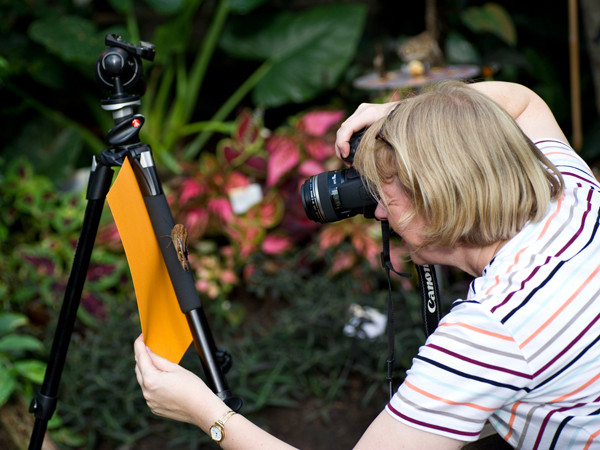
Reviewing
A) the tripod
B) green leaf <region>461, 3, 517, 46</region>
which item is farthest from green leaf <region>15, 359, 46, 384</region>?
green leaf <region>461, 3, 517, 46</region>

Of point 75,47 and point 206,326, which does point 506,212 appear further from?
point 75,47

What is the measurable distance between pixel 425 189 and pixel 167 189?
2084 millimetres

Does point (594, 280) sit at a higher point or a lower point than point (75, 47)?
lower

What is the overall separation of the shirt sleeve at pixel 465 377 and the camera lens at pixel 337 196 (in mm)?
292

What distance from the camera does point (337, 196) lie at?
3.58 feet

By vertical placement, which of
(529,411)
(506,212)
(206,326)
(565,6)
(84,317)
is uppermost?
(565,6)

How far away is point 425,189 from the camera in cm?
92

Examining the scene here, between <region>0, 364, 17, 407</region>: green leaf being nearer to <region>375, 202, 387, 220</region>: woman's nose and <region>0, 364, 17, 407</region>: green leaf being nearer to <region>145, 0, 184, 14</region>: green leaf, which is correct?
<region>375, 202, 387, 220</region>: woman's nose

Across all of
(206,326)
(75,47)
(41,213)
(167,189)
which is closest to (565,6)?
(167,189)

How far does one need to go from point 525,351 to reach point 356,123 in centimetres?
55

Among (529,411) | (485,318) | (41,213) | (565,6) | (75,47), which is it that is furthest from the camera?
(565,6)

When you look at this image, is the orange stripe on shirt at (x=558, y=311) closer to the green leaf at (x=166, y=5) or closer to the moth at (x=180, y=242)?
the moth at (x=180, y=242)

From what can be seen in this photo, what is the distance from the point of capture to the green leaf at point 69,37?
2.87m

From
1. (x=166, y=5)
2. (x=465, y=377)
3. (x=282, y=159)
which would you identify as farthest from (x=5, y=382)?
(x=166, y=5)
